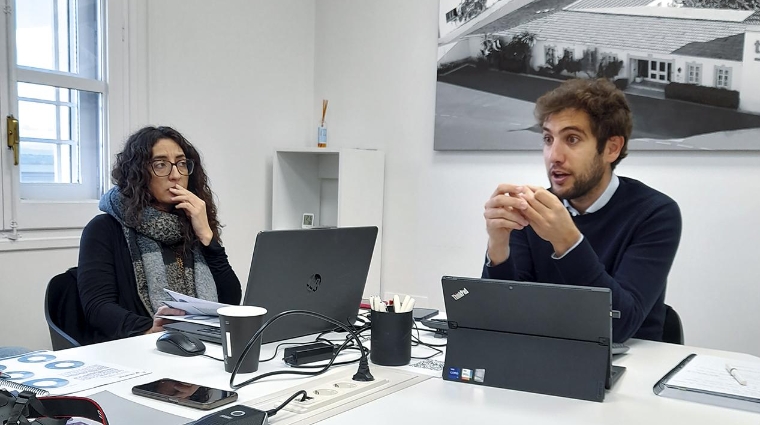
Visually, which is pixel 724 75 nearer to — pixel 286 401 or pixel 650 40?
pixel 650 40

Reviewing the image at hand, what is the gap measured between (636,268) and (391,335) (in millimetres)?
677

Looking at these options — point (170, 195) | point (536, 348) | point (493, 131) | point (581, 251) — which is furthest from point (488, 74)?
point (536, 348)

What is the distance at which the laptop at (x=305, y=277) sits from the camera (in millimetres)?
1330

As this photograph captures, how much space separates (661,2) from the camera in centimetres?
276

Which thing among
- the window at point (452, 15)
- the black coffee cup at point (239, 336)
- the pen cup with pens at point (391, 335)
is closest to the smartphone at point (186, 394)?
the black coffee cup at point (239, 336)

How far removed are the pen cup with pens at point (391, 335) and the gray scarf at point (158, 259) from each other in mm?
969

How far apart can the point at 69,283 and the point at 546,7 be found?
2.38m

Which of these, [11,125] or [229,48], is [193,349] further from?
→ [229,48]

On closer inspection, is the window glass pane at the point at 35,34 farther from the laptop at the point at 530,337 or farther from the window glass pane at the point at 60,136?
the laptop at the point at 530,337

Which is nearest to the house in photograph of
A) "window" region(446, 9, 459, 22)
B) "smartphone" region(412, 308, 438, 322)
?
"window" region(446, 9, 459, 22)

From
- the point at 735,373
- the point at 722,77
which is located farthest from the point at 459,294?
the point at 722,77

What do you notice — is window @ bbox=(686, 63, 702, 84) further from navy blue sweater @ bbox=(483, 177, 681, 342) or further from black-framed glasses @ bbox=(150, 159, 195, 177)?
black-framed glasses @ bbox=(150, 159, 195, 177)

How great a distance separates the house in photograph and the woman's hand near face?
70.0 inches

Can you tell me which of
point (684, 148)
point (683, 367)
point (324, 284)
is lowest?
point (683, 367)
